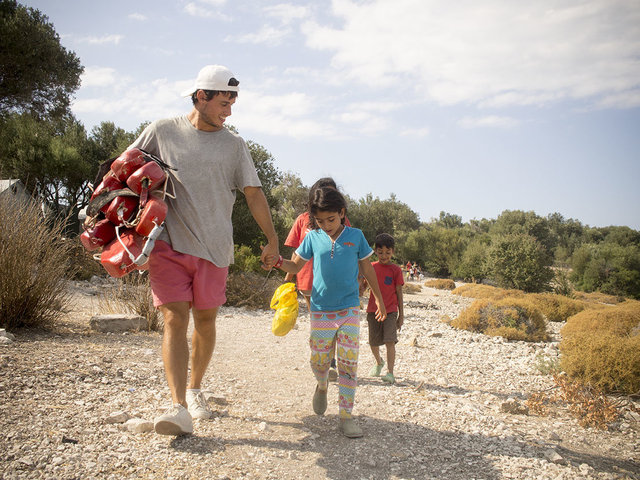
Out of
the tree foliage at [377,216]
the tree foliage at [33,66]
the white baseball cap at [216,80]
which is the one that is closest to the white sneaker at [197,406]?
the white baseball cap at [216,80]

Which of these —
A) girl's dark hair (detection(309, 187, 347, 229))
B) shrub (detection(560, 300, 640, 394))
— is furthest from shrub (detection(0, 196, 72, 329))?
shrub (detection(560, 300, 640, 394))

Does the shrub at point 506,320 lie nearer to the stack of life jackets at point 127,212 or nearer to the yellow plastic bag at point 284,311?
the yellow plastic bag at point 284,311

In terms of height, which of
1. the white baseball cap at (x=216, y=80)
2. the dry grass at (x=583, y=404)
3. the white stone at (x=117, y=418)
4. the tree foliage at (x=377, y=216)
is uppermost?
the tree foliage at (x=377, y=216)

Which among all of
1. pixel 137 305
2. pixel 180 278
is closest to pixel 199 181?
pixel 180 278

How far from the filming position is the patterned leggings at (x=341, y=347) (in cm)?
353

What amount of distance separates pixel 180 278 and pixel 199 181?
2.20 ft

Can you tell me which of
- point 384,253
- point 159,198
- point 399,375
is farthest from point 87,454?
point 399,375

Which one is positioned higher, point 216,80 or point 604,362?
point 216,80

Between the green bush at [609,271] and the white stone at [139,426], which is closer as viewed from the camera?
the white stone at [139,426]

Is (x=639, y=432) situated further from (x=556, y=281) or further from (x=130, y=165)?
(x=556, y=281)

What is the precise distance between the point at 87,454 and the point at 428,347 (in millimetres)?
6665

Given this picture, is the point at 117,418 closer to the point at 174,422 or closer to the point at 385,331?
the point at 174,422

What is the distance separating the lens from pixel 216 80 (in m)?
3.25

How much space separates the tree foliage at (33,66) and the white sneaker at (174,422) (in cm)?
1830
